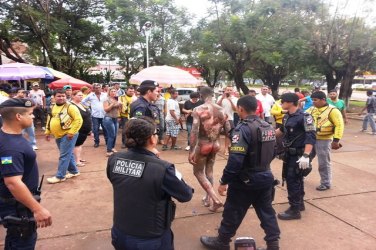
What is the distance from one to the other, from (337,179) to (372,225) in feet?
6.44

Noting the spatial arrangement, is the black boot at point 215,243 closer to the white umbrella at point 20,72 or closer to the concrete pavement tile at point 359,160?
the concrete pavement tile at point 359,160

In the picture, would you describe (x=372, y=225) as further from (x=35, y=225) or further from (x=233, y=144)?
(x=35, y=225)

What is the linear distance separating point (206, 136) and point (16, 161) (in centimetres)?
246

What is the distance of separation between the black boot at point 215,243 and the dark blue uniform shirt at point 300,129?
1.65m

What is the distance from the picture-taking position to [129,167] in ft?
7.19

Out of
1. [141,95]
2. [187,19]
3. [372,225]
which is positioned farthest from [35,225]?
[187,19]

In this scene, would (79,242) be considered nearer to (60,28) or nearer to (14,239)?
(14,239)

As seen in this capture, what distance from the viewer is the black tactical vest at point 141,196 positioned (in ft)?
7.04

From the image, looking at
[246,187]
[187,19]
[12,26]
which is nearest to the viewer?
[246,187]

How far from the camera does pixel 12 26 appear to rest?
16375 mm

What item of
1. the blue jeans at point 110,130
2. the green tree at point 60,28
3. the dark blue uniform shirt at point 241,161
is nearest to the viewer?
the dark blue uniform shirt at point 241,161

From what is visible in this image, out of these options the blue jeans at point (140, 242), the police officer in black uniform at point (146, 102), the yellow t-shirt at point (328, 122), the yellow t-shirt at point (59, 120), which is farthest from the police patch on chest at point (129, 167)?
the yellow t-shirt at point (328, 122)

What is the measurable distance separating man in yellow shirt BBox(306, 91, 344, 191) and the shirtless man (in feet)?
5.56

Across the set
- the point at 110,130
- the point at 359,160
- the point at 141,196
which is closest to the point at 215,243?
the point at 141,196
